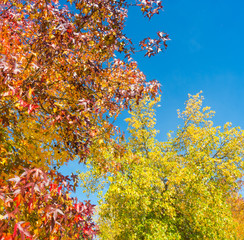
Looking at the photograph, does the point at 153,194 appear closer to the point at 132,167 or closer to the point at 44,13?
the point at 132,167

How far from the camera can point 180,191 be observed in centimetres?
1281

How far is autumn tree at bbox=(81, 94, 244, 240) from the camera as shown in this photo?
10633 millimetres

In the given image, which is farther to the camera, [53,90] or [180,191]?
[180,191]

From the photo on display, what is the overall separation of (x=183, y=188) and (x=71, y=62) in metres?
10.4

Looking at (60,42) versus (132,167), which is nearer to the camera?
(60,42)

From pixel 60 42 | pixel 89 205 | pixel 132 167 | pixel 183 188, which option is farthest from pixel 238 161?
pixel 60 42

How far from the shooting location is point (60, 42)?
3.47 m

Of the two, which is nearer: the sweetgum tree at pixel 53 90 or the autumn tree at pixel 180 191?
the sweetgum tree at pixel 53 90

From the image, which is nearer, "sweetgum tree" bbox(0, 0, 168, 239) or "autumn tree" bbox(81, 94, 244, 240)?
"sweetgum tree" bbox(0, 0, 168, 239)

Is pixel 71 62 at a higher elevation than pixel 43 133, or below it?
higher

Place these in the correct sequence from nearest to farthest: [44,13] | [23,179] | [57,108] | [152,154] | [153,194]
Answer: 1. [23,179]
2. [57,108]
3. [44,13]
4. [153,194]
5. [152,154]

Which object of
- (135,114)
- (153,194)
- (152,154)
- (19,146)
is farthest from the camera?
(135,114)

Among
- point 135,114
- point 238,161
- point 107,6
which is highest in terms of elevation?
Answer: point 135,114

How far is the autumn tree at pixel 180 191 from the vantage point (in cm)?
1063
